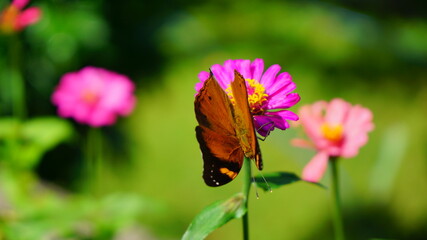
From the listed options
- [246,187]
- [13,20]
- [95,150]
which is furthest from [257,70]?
[95,150]


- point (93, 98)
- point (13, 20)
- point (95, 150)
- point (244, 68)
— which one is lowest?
point (244, 68)

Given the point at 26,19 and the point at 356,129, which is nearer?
the point at 356,129

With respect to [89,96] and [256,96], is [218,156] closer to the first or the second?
[256,96]

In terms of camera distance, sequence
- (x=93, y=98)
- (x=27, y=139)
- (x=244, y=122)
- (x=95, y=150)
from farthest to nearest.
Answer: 1. (x=95, y=150)
2. (x=27, y=139)
3. (x=93, y=98)
4. (x=244, y=122)

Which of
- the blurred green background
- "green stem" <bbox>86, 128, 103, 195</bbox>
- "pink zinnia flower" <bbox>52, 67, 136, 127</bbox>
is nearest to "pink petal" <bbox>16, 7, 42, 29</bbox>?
"pink zinnia flower" <bbox>52, 67, 136, 127</bbox>

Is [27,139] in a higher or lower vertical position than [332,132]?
higher

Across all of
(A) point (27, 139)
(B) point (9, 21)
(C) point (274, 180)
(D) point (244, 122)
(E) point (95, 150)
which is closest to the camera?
(D) point (244, 122)

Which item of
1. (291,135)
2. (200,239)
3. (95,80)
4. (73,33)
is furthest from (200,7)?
(200,239)
